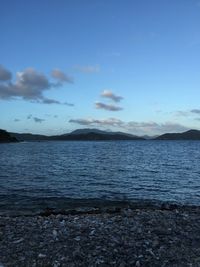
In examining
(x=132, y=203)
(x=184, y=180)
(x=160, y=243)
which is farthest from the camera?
(x=184, y=180)

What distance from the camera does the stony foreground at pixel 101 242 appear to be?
521 inches

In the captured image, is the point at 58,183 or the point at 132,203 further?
the point at 58,183

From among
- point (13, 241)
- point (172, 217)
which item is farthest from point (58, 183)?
point (13, 241)

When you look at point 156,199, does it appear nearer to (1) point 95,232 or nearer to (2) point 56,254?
(1) point 95,232

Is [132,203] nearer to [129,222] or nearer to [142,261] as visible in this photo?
[129,222]

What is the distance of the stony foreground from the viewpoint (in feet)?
43.4

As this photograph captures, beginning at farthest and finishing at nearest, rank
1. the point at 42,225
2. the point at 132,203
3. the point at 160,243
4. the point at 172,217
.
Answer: the point at 132,203 < the point at 172,217 < the point at 42,225 < the point at 160,243

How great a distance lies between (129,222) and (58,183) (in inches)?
1117

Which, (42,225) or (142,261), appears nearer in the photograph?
(142,261)

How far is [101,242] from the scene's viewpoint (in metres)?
14.9

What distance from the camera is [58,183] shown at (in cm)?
4584

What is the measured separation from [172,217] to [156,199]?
14624 millimetres

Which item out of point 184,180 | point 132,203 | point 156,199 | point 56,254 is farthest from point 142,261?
point 184,180

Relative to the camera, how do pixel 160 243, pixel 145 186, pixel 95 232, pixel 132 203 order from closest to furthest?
pixel 160 243
pixel 95 232
pixel 132 203
pixel 145 186
